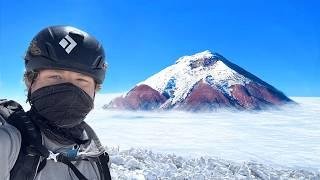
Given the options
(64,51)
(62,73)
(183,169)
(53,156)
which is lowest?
(183,169)

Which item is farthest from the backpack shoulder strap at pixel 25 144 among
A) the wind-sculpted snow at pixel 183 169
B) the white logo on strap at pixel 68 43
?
the wind-sculpted snow at pixel 183 169

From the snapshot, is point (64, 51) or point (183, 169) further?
point (183, 169)

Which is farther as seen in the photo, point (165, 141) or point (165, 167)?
point (165, 141)

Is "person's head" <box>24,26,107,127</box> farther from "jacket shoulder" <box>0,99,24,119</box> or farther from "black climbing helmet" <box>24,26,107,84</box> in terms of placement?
"jacket shoulder" <box>0,99,24,119</box>

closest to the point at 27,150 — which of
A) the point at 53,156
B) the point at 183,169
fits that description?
the point at 53,156

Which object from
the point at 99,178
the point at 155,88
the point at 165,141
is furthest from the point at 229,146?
the point at 155,88

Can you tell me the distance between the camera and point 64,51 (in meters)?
2.36

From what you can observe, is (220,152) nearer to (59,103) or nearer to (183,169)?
(183,169)

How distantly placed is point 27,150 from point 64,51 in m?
0.68

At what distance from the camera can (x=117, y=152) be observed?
30.6 ft

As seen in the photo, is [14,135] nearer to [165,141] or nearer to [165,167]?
[165,167]

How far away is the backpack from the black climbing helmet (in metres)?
0.32

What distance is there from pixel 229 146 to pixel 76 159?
1151 cm

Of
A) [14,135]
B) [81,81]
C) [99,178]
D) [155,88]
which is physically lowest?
[99,178]
